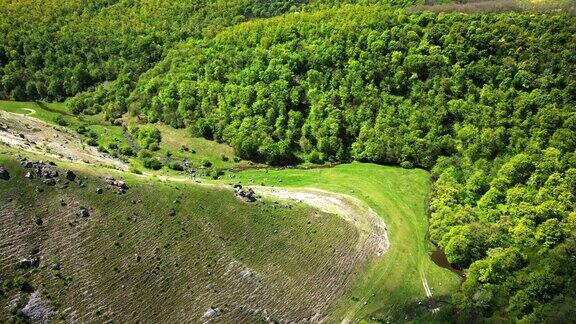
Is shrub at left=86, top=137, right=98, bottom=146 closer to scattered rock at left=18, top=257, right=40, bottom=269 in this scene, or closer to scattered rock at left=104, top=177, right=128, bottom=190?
scattered rock at left=104, top=177, right=128, bottom=190

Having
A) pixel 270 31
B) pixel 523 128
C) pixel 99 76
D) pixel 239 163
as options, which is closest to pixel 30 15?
pixel 99 76

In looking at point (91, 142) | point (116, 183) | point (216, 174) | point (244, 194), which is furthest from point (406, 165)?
point (91, 142)

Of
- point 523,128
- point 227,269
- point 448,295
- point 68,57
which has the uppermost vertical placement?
point 68,57

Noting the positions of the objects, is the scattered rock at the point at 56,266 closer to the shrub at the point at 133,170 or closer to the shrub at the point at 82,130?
the shrub at the point at 133,170

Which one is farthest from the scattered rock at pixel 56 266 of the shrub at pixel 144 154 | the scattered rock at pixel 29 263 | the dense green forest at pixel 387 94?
the dense green forest at pixel 387 94

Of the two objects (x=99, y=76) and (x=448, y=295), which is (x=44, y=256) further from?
(x=99, y=76)

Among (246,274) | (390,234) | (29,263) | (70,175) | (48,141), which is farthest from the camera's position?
(48,141)

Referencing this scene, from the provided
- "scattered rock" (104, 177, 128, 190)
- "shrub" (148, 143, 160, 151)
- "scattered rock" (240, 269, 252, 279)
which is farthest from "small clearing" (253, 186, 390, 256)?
"shrub" (148, 143, 160, 151)

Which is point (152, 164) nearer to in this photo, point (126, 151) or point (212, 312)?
point (126, 151)
